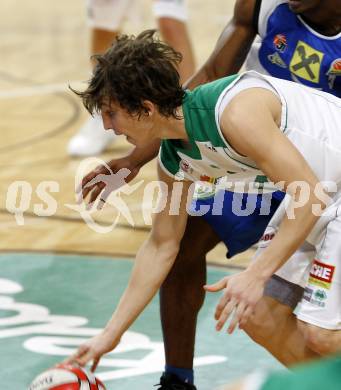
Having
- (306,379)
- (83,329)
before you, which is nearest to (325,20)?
(83,329)

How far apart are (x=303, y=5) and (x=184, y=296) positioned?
1.14m

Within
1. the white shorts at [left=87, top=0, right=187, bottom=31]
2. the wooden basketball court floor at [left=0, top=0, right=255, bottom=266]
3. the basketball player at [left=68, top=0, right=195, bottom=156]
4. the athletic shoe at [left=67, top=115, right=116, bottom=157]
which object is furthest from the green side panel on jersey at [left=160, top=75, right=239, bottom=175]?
the white shorts at [left=87, top=0, right=187, bottom=31]

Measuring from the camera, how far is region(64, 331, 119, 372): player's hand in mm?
3184

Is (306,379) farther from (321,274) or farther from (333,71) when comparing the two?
(333,71)

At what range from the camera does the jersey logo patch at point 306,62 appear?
3.56 m

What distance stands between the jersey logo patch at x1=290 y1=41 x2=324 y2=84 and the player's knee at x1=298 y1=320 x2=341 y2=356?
949mm

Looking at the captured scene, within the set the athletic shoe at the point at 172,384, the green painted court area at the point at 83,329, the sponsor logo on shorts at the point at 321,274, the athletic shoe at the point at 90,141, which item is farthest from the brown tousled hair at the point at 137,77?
the athletic shoe at the point at 90,141

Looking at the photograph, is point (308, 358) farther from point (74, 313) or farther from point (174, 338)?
point (74, 313)

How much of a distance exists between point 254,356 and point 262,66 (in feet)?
3.95

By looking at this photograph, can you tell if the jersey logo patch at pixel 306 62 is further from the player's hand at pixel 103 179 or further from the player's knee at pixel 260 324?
the player's knee at pixel 260 324

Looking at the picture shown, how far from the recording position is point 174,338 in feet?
12.0

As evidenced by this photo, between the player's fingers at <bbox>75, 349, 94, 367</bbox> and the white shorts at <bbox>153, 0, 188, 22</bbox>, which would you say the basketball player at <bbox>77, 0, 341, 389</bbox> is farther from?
the white shorts at <bbox>153, 0, 188, 22</bbox>

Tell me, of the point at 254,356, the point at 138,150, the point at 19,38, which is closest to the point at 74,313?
the point at 254,356

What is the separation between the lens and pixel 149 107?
2.97 metres
